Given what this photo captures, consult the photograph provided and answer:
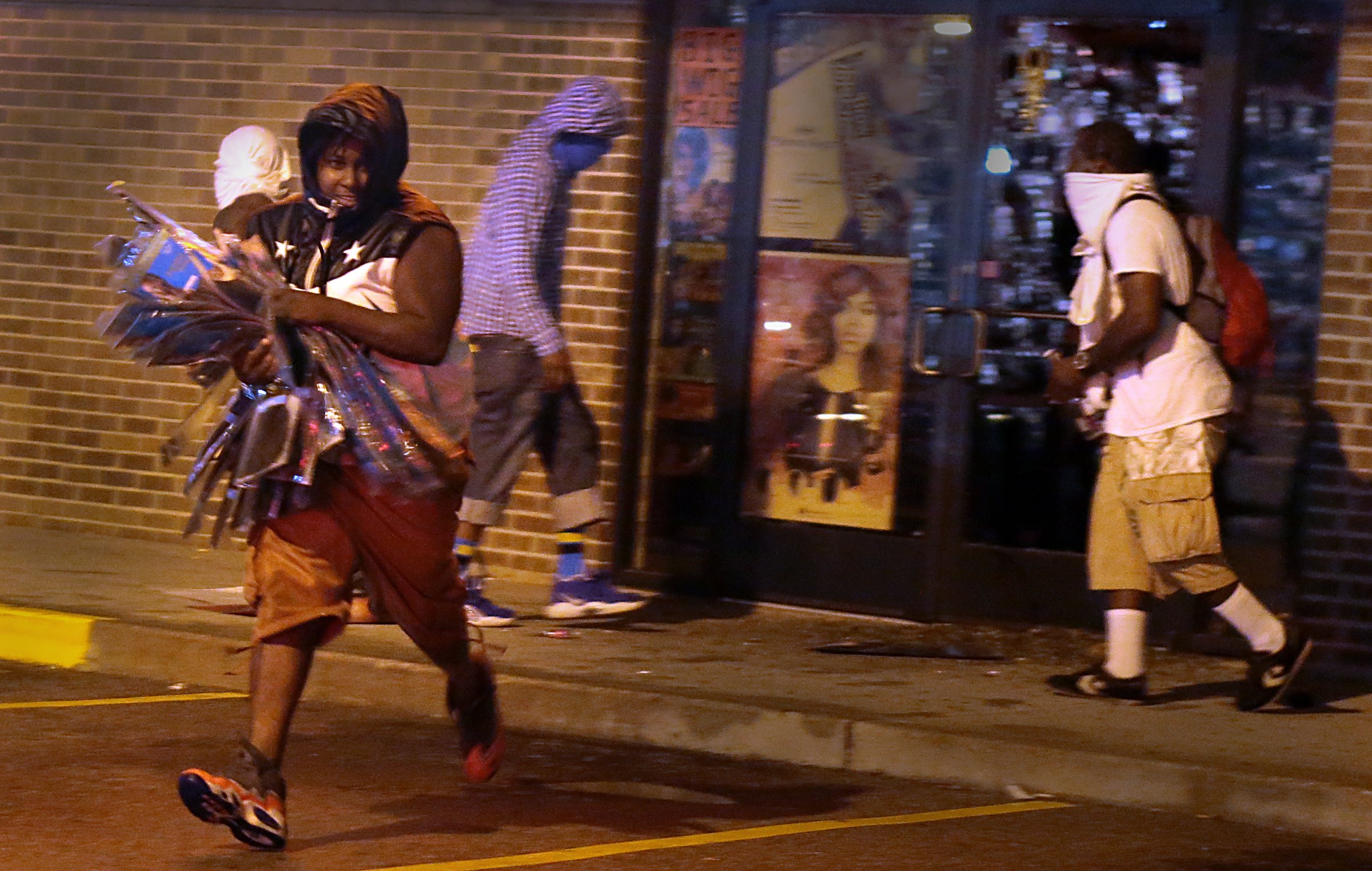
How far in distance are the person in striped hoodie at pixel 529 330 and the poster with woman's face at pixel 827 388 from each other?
1.15 metres

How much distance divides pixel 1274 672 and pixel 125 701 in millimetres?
4013

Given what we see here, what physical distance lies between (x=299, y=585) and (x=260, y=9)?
5.95 m

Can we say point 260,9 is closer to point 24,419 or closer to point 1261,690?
point 24,419

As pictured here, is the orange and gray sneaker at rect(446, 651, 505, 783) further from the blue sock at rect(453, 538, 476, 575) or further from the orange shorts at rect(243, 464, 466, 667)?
the blue sock at rect(453, 538, 476, 575)

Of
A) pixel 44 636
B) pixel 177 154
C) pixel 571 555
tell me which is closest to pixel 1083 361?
pixel 571 555

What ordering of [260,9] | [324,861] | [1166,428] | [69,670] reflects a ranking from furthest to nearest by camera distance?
[260,9] → [69,670] → [1166,428] → [324,861]

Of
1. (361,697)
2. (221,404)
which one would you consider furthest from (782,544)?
(221,404)

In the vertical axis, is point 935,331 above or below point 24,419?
above

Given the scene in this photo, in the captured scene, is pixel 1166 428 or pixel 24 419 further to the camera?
pixel 24 419

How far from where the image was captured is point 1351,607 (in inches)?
344

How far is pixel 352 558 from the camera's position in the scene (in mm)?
5824

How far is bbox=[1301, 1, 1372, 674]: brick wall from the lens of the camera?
342 inches

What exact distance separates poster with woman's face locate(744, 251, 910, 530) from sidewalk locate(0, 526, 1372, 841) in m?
0.51

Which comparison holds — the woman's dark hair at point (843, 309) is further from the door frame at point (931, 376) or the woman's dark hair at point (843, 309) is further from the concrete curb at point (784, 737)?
the concrete curb at point (784, 737)
